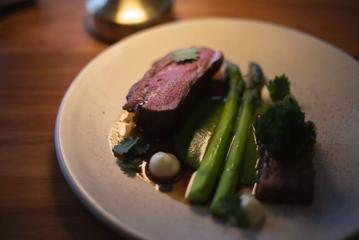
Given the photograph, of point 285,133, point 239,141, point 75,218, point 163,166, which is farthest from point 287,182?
point 75,218

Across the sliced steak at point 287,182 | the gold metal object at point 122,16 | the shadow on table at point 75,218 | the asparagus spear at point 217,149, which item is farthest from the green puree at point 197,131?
the gold metal object at point 122,16

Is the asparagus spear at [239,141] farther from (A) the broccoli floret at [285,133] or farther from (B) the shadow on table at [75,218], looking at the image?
(B) the shadow on table at [75,218]

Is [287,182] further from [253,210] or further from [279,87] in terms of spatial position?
[279,87]

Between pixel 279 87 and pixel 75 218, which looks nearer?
pixel 75 218

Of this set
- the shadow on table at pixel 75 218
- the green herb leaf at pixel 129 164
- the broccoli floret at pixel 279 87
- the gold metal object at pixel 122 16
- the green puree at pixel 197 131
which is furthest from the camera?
the gold metal object at pixel 122 16

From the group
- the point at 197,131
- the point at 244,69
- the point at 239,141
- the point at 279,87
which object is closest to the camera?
the point at 239,141

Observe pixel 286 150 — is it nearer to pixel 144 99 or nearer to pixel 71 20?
pixel 144 99

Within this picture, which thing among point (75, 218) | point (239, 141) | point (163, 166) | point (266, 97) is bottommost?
point (75, 218)
